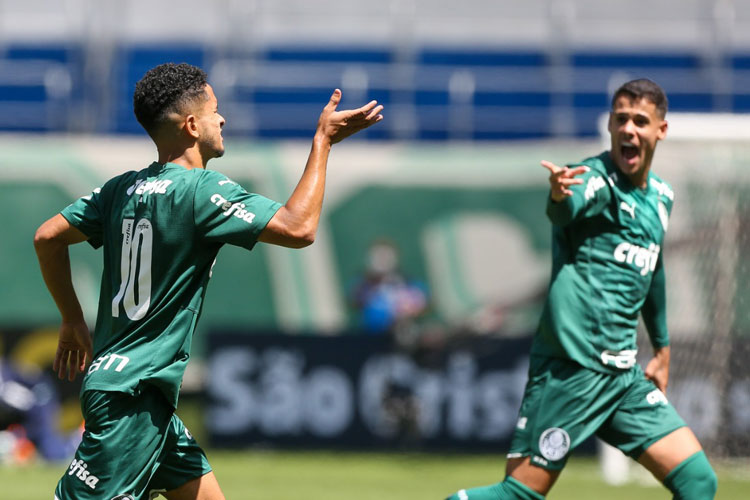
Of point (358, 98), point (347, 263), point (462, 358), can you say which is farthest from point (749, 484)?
point (358, 98)

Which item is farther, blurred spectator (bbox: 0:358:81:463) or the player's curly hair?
blurred spectator (bbox: 0:358:81:463)

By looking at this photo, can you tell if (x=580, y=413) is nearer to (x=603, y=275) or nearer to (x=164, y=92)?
(x=603, y=275)

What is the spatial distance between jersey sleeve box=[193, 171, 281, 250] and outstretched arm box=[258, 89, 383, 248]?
4 cm

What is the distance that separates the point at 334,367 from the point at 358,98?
5.24 metres

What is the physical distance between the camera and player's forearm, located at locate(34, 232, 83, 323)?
4586 millimetres

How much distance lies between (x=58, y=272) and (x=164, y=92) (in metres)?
0.90

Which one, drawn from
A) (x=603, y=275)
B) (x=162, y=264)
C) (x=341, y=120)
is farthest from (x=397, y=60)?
(x=162, y=264)

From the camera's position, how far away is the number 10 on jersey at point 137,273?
4.21 metres

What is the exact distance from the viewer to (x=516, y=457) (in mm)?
5340

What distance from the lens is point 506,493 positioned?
206 inches

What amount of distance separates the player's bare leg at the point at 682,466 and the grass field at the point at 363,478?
387 centimetres

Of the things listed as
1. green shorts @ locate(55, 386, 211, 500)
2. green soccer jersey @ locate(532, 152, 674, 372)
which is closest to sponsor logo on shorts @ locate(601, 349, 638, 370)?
green soccer jersey @ locate(532, 152, 674, 372)

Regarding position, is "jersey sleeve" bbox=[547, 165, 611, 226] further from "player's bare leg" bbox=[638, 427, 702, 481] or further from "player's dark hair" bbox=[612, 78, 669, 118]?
"player's bare leg" bbox=[638, 427, 702, 481]

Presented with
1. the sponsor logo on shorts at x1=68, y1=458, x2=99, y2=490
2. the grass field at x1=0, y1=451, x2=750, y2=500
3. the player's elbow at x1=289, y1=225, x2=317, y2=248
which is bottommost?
the grass field at x1=0, y1=451, x2=750, y2=500
